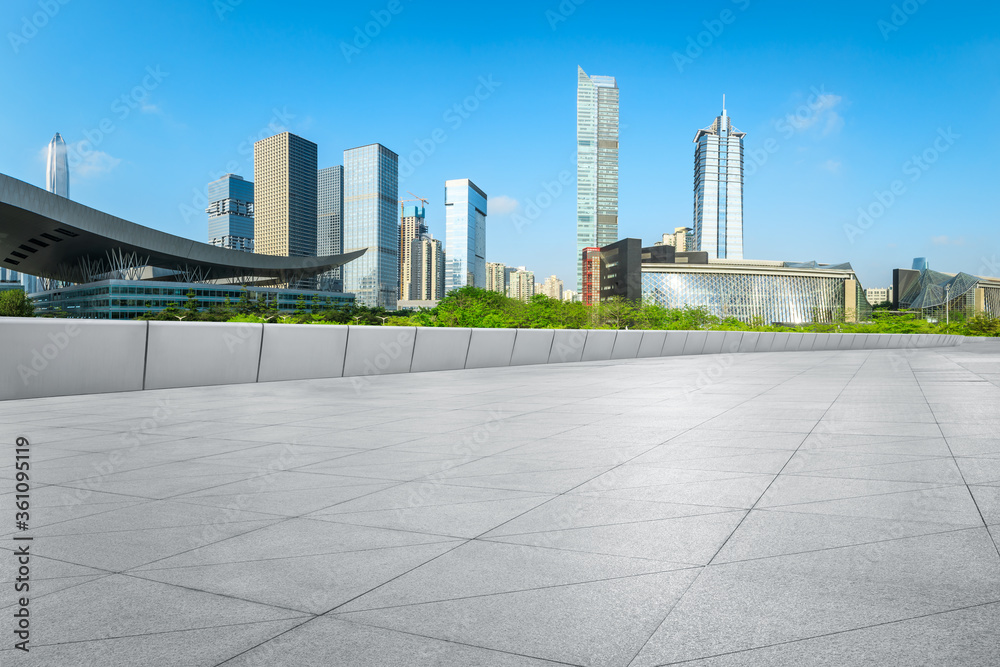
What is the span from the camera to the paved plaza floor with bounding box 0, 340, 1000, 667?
221cm

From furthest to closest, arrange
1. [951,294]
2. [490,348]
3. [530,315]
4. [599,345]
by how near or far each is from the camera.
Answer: [951,294] → [530,315] → [599,345] → [490,348]

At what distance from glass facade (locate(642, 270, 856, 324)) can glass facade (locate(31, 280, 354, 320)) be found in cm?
9279

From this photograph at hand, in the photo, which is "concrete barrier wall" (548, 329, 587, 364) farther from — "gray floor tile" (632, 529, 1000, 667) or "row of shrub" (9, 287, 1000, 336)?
"row of shrub" (9, 287, 1000, 336)

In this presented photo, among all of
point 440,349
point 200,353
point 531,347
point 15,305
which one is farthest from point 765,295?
point 200,353

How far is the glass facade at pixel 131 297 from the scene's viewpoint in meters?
100

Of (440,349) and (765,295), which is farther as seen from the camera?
(765,295)

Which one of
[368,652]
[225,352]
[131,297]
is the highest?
[131,297]

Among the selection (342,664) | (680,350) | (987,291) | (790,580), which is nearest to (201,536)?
(342,664)

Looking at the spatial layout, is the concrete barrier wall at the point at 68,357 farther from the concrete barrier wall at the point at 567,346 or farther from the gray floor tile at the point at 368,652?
the concrete barrier wall at the point at 567,346

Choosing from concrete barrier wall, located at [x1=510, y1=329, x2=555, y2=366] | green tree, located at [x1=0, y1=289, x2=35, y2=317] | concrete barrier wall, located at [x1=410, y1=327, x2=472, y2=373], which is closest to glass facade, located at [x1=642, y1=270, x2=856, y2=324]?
green tree, located at [x1=0, y1=289, x2=35, y2=317]

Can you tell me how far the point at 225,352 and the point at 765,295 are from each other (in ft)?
547

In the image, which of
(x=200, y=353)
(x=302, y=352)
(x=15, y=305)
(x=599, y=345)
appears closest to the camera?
(x=200, y=353)

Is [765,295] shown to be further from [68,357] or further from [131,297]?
[68,357]

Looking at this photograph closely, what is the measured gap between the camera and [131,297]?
10188cm
